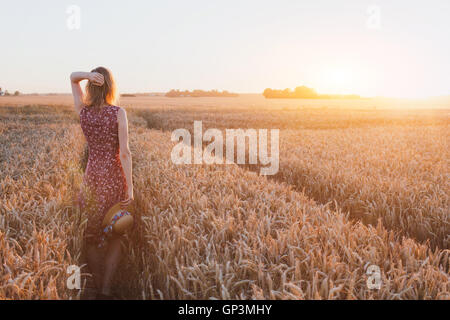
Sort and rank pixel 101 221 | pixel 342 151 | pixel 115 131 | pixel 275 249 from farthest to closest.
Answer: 1. pixel 342 151
2. pixel 101 221
3. pixel 115 131
4. pixel 275 249

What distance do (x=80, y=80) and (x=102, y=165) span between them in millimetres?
974

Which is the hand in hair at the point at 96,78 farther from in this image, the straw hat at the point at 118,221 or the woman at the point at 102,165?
the straw hat at the point at 118,221

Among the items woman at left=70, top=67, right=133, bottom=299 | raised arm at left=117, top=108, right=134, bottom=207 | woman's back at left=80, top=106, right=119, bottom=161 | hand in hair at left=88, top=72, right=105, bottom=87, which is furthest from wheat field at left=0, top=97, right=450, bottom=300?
hand in hair at left=88, top=72, right=105, bottom=87

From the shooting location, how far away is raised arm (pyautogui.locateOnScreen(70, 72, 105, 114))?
9.49ft

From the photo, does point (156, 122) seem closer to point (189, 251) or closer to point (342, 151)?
point (342, 151)

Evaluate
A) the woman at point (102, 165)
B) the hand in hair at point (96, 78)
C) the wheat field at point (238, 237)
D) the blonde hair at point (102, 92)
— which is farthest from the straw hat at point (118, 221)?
Answer: the hand in hair at point (96, 78)

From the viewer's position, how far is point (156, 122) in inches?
935

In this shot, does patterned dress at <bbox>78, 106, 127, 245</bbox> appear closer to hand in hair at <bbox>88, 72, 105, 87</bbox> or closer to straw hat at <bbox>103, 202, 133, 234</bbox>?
straw hat at <bbox>103, 202, 133, 234</bbox>

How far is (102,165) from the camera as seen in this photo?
10.8ft

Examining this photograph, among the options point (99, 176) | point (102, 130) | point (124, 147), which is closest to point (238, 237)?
point (124, 147)

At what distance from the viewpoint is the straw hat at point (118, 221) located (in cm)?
302

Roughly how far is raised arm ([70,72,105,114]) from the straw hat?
122 centimetres

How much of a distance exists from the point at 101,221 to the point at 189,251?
1.36 metres
